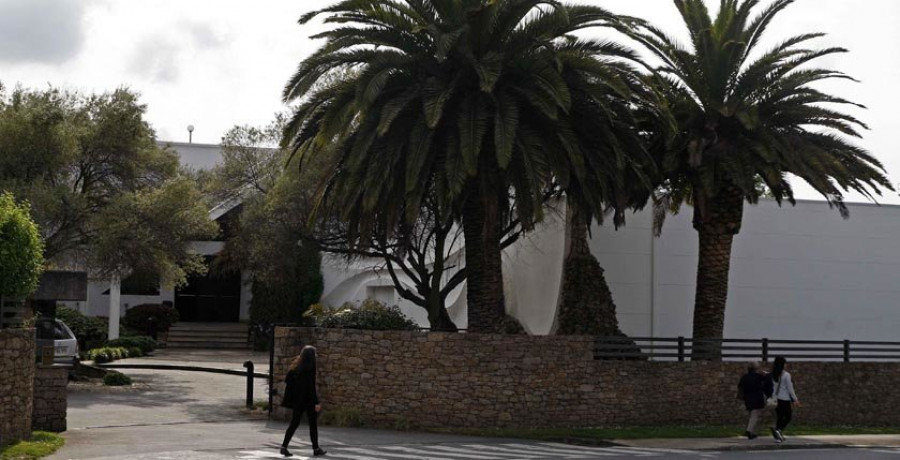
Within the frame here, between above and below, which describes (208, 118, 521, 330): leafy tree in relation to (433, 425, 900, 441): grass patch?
above

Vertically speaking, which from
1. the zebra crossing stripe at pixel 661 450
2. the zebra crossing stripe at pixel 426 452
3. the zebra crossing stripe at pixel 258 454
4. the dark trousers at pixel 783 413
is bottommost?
the zebra crossing stripe at pixel 661 450

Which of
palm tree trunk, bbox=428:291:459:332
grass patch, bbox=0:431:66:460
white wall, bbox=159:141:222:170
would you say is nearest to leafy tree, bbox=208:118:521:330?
palm tree trunk, bbox=428:291:459:332

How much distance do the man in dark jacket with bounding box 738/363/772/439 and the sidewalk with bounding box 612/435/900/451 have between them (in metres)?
0.33

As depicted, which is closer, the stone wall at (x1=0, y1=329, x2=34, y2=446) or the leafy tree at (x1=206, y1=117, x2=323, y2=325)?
the stone wall at (x1=0, y1=329, x2=34, y2=446)

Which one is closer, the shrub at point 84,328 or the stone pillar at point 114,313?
the stone pillar at point 114,313

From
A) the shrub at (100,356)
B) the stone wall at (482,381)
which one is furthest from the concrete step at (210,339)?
the stone wall at (482,381)

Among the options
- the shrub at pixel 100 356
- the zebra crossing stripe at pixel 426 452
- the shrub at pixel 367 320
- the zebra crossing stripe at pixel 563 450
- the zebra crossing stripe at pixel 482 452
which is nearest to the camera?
the zebra crossing stripe at pixel 426 452

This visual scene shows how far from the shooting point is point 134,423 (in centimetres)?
1972

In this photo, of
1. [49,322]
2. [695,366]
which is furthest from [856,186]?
[49,322]

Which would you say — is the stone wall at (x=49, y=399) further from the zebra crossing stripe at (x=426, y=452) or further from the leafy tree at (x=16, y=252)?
the zebra crossing stripe at (x=426, y=452)

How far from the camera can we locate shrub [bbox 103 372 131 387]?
27594 millimetres

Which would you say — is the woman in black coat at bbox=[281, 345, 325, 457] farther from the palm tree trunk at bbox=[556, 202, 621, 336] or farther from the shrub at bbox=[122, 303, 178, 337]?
the shrub at bbox=[122, 303, 178, 337]

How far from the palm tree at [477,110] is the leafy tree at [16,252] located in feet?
19.1

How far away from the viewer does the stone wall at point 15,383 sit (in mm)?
14688
